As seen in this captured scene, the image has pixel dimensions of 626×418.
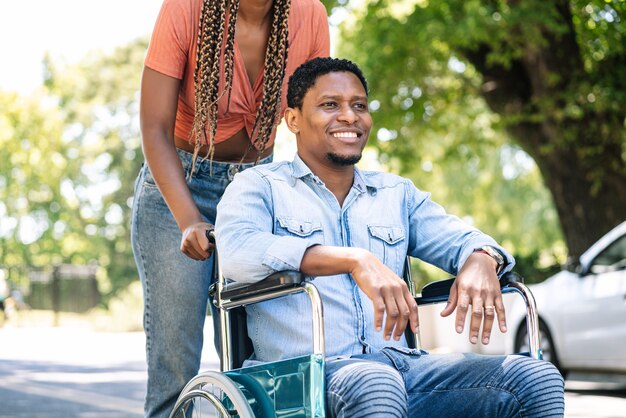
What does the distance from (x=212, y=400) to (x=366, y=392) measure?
2.07 ft

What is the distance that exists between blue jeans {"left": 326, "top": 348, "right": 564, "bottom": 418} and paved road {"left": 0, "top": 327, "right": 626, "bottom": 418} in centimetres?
499

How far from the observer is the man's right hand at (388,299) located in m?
2.96

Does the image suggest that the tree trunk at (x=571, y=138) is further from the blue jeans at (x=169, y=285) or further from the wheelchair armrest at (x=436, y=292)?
the wheelchair armrest at (x=436, y=292)

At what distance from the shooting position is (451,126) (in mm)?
20578

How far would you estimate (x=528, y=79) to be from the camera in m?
16.7

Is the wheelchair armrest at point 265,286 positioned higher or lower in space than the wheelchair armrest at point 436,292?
higher

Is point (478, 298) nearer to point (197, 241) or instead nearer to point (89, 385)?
point (197, 241)

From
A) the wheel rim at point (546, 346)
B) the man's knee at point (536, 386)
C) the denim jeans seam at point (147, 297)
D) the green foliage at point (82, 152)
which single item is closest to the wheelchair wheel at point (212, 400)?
the denim jeans seam at point (147, 297)

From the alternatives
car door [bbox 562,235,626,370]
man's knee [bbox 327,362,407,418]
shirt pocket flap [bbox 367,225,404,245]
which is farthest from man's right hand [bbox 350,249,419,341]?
car door [bbox 562,235,626,370]

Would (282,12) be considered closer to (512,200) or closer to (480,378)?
(480,378)

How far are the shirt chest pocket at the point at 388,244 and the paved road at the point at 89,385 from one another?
15.6 feet

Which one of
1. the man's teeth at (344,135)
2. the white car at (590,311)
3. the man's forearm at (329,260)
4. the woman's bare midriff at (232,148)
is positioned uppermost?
the man's teeth at (344,135)

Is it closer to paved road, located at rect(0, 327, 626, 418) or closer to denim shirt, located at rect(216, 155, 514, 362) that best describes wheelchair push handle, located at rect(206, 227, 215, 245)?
denim shirt, located at rect(216, 155, 514, 362)

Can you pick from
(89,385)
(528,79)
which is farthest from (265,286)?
(528,79)
